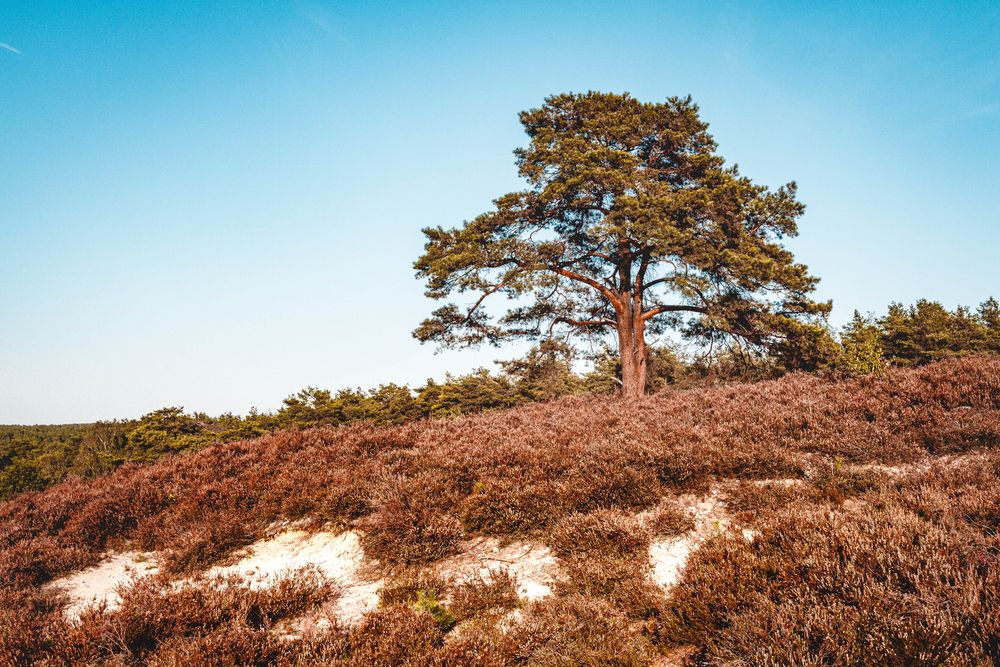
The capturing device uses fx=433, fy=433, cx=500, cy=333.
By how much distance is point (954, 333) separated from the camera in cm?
1898

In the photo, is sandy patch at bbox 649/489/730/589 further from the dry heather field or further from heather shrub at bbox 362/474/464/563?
heather shrub at bbox 362/474/464/563

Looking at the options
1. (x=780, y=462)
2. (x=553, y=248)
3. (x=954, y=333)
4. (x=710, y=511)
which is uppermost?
(x=553, y=248)

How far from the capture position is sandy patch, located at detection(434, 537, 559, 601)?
416cm

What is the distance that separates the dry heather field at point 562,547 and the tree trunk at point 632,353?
20.7 feet

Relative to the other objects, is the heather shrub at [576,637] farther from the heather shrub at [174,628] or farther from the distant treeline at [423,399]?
the distant treeline at [423,399]

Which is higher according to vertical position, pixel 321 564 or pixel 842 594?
pixel 842 594

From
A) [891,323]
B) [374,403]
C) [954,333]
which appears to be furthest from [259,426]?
[954,333]

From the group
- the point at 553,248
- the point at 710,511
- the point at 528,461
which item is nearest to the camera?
the point at 710,511

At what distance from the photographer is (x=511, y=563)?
4.63 meters

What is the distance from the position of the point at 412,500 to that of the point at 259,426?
43.0ft

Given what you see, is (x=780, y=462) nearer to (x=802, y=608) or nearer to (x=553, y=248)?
(x=802, y=608)

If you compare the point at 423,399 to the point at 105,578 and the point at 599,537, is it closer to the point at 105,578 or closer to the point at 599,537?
the point at 105,578

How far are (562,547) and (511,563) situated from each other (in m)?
0.58

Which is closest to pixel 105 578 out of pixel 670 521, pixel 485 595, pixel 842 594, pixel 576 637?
pixel 485 595
